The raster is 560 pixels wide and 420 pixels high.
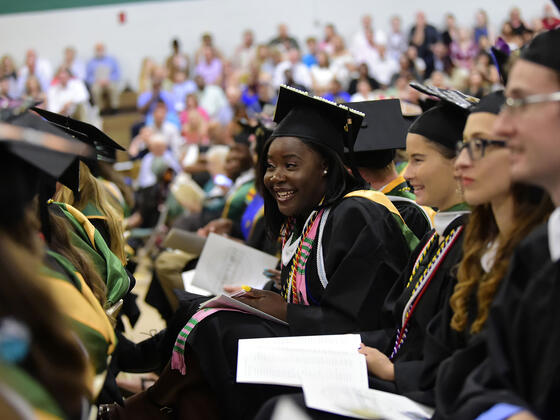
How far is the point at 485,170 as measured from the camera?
2.19m

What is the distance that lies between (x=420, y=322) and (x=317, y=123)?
1178 millimetres

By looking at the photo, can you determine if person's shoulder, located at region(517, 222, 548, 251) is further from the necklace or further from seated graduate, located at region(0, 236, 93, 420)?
seated graduate, located at region(0, 236, 93, 420)

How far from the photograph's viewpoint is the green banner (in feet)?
60.7

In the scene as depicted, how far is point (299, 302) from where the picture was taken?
3258mm

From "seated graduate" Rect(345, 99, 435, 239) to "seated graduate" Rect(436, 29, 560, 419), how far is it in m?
1.79

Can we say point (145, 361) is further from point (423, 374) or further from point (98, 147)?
point (423, 374)

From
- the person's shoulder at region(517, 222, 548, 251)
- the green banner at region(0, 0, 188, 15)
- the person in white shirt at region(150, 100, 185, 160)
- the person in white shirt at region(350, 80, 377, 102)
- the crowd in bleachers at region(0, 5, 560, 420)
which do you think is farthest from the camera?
the green banner at region(0, 0, 188, 15)

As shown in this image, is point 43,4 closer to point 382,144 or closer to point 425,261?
point 382,144

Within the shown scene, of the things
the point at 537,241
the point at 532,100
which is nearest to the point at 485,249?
the point at 537,241

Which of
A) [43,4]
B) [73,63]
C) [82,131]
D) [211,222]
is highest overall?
[43,4]

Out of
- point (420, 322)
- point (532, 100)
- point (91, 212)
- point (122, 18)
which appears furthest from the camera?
point (122, 18)

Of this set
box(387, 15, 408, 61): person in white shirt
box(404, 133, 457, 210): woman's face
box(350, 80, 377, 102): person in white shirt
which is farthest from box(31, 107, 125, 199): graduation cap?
box(387, 15, 408, 61): person in white shirt

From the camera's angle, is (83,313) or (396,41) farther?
(396,41)

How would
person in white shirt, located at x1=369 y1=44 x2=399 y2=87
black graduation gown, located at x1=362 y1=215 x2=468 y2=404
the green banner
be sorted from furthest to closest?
the green banner, person in white shirt, located at x1=369 y1=44 x2=399 y2=87, black graduation gown, located at x1=362 y1=215 x2=468 y2=404
